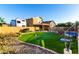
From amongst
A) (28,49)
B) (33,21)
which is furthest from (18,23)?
(28,49)

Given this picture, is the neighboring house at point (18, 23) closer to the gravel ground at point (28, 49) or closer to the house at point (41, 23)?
the house at point (41, 23)

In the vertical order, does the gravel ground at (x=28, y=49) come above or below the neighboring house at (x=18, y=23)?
below

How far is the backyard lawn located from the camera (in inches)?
129

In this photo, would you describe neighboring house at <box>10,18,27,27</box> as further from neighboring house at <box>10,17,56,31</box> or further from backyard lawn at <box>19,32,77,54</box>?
backyard lawn at <box>19,32,77,54</box>

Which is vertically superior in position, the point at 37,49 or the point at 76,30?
the point at 76,30

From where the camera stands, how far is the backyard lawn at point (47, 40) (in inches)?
129

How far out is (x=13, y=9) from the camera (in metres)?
3.30

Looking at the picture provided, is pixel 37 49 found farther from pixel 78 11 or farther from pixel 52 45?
pixel 78 11

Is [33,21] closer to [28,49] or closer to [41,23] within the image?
[41,23]

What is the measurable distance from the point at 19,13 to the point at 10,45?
1.25 feet

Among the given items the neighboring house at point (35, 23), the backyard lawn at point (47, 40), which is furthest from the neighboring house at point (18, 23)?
the backyard lawn at point (47, 40)

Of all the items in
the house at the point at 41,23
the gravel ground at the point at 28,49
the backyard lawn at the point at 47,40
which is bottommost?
the gravel ground at the point at 28,49

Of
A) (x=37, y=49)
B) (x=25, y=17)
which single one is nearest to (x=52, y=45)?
(x=37, y=49)
